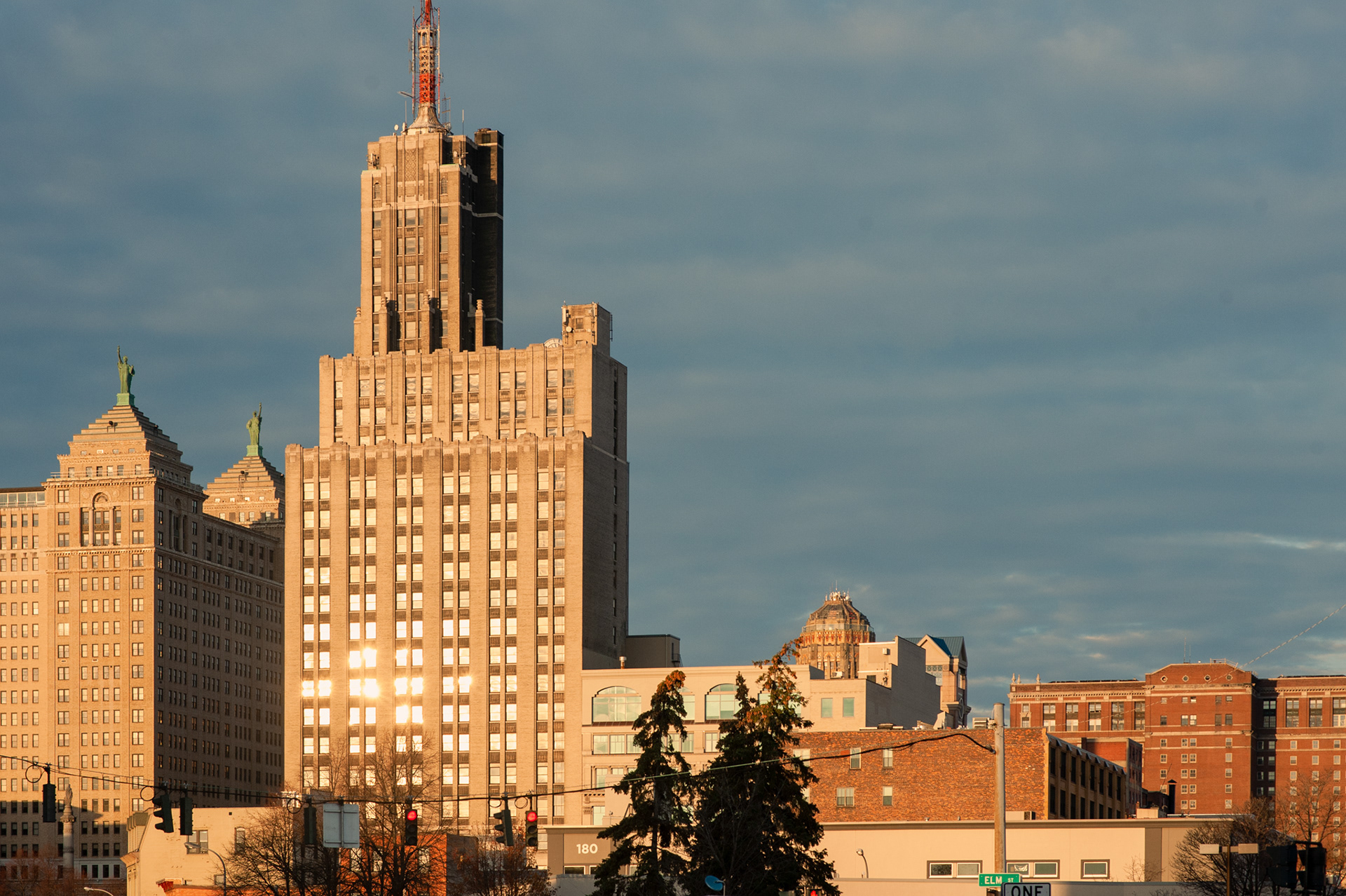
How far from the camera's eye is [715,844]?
72625 millimetres

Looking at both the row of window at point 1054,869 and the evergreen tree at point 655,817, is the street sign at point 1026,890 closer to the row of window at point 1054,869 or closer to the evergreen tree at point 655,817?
the evergreen tree at point 655,817

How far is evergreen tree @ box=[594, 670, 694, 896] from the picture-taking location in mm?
71562

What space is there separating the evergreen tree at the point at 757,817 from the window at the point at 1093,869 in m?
46.5

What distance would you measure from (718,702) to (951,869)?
52153 mm

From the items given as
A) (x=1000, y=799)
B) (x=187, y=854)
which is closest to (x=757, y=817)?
(x=1000, y=799)

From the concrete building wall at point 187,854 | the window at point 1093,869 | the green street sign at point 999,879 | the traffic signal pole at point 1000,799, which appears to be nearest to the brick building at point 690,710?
the concrete building wall at point 187,854

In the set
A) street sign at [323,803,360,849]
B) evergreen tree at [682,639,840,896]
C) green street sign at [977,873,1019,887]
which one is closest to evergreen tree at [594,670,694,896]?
evergreen tree at [682,639,840,896]

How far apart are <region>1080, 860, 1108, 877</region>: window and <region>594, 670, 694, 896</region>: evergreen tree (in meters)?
49.4

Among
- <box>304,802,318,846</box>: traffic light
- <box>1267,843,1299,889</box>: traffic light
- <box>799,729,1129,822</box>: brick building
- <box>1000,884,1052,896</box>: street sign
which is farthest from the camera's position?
<box>799,729,1129,822</box>: brick building

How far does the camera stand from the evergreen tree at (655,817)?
235 feet

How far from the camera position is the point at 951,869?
117 meters

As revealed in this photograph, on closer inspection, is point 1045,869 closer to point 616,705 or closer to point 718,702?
point 718,702

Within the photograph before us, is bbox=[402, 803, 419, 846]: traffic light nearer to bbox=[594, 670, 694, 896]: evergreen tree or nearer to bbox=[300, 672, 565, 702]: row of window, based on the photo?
bbox=[594, 670, 694, 896]: evergreen tree

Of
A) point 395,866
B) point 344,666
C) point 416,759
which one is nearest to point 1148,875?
point 395,866
